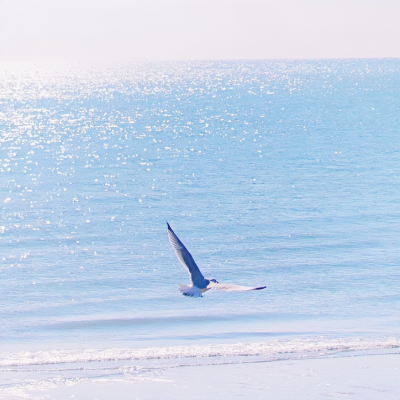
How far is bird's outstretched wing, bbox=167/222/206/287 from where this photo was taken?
10.2 m

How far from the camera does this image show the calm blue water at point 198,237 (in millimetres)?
19734

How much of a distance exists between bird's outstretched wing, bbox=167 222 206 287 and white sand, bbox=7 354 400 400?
411 centimetres

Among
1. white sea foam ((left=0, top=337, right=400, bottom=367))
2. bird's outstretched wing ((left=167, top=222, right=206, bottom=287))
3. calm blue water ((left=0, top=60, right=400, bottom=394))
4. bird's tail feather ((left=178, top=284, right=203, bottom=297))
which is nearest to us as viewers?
→ bird's outstretched wing ((left=167, top=222, right=206, bottom=287))

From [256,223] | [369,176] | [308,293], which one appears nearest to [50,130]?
[369,176]

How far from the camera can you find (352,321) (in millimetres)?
19641

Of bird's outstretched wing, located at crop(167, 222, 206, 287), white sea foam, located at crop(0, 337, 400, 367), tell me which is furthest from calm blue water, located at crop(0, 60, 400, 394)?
bird's outstretched wing, located at crop(167, 222, 206, 287)

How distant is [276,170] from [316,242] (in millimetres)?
17519

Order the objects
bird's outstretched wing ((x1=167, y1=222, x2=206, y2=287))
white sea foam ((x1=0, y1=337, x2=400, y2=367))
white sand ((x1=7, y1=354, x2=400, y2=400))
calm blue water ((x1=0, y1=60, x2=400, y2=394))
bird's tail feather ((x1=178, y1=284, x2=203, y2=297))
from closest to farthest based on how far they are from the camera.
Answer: bird's outstretched wing ((x1=167, y1=222, x2=206, y2=287)) < bird's tail feather ((x1=178, y1=284, x2=203, y2=297)) < white sand ((x1=7, y1=354, x2=400, y2=400)) < white sea foam ((x1=0, y1=337, x2=400, y2=367)) < calm blue water ((x1=0, y1=60, x2=400, y2=394))

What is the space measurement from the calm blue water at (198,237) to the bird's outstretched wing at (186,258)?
24.7ft

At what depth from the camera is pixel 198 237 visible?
2934 centimetres

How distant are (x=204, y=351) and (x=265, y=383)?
2715 millimetres

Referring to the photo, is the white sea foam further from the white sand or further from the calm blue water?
the white sand

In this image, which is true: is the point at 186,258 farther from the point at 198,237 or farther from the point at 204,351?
the point at 198,237

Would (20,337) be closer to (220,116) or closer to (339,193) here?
(339,193)
